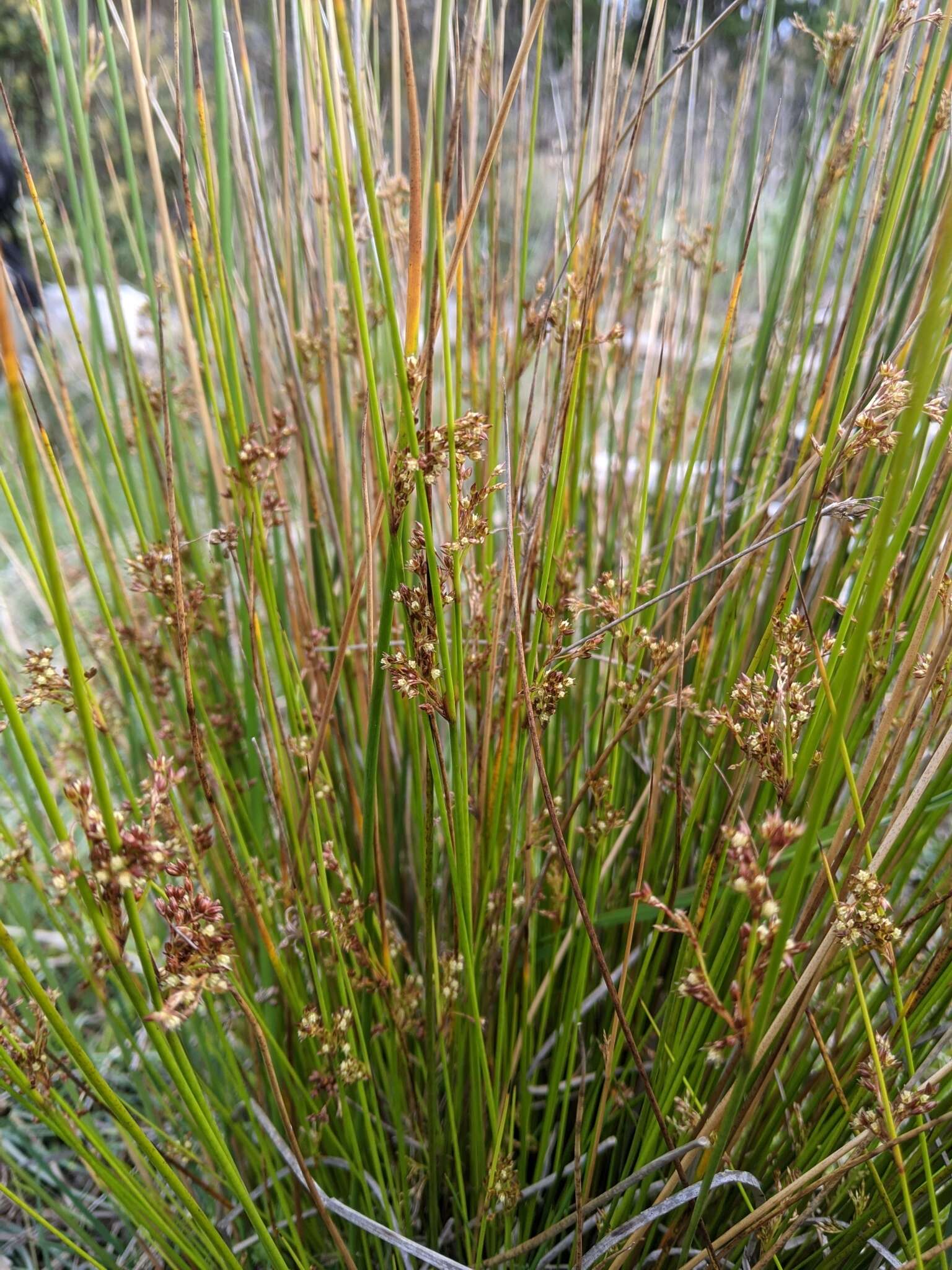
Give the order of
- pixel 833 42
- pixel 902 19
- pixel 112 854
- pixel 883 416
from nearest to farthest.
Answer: pixel 112 854
pixel 883 416
pixel 902 19
pixel 833 42

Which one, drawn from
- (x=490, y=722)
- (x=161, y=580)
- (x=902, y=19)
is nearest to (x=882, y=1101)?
(x=490, y=722)

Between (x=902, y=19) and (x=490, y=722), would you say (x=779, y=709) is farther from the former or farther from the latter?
(x=902, y=19)

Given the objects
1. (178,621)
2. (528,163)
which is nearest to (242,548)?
(178,621)

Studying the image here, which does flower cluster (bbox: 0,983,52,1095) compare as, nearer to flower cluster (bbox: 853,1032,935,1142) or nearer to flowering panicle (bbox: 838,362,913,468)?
flower cluster (bbox: 853,1032,935,1142)

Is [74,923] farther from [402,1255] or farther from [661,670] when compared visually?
[661,670]

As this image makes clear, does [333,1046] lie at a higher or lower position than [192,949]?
lower

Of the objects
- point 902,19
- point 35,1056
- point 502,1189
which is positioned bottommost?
point 502,1189

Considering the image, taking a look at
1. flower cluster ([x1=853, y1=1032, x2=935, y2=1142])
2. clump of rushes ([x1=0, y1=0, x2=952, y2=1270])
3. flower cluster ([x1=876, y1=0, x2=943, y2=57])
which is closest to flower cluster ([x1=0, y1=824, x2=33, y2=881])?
clump of rushes ([x1=0, y1=0, x2=952, y2=1270])

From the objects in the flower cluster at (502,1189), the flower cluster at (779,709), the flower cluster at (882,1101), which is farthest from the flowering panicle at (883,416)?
the flower cluster at (502,1189)
